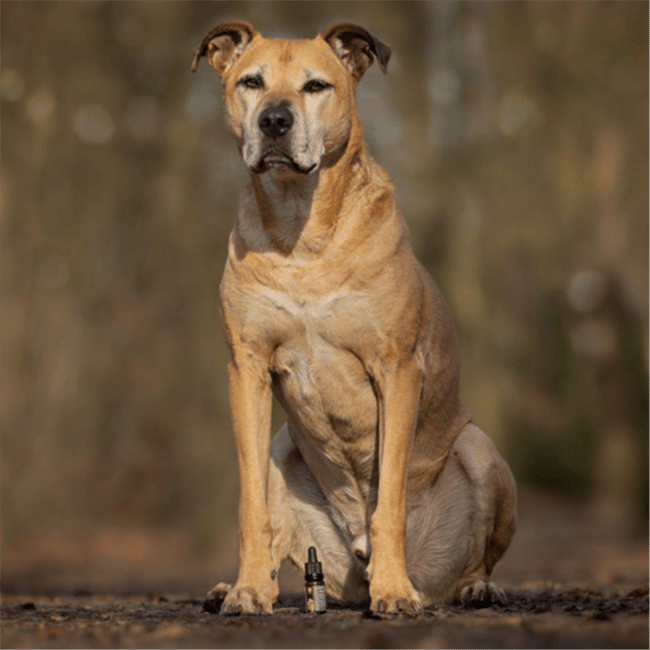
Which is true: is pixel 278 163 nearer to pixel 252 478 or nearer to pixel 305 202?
pixel 305 202

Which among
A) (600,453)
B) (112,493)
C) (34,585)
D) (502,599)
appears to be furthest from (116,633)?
(112,493)

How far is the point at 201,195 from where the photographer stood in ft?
44.4

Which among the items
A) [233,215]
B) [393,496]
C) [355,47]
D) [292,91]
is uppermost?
[233,215]

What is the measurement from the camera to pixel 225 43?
17.4 ft

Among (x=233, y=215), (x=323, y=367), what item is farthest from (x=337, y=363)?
(x=233, y=215)

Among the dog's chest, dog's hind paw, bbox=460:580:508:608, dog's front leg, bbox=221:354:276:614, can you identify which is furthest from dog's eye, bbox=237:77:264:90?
dog's hind paw, bbox=460:580:508:608

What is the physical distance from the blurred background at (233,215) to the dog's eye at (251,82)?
8090 mm

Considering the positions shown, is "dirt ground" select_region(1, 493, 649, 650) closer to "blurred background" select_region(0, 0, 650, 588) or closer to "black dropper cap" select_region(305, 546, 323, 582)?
"black dropper cap" select_region(305, 546, 323, 582)

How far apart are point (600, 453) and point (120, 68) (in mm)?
8618

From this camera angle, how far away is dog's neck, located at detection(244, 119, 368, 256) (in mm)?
4848

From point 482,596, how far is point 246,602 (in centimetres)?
131

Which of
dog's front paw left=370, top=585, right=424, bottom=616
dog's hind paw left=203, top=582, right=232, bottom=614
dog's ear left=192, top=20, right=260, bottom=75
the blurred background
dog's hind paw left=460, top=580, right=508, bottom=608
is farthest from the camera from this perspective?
the blurred background

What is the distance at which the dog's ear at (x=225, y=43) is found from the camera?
205 inches

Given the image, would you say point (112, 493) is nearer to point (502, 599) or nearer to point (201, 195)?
point (201, 195)
